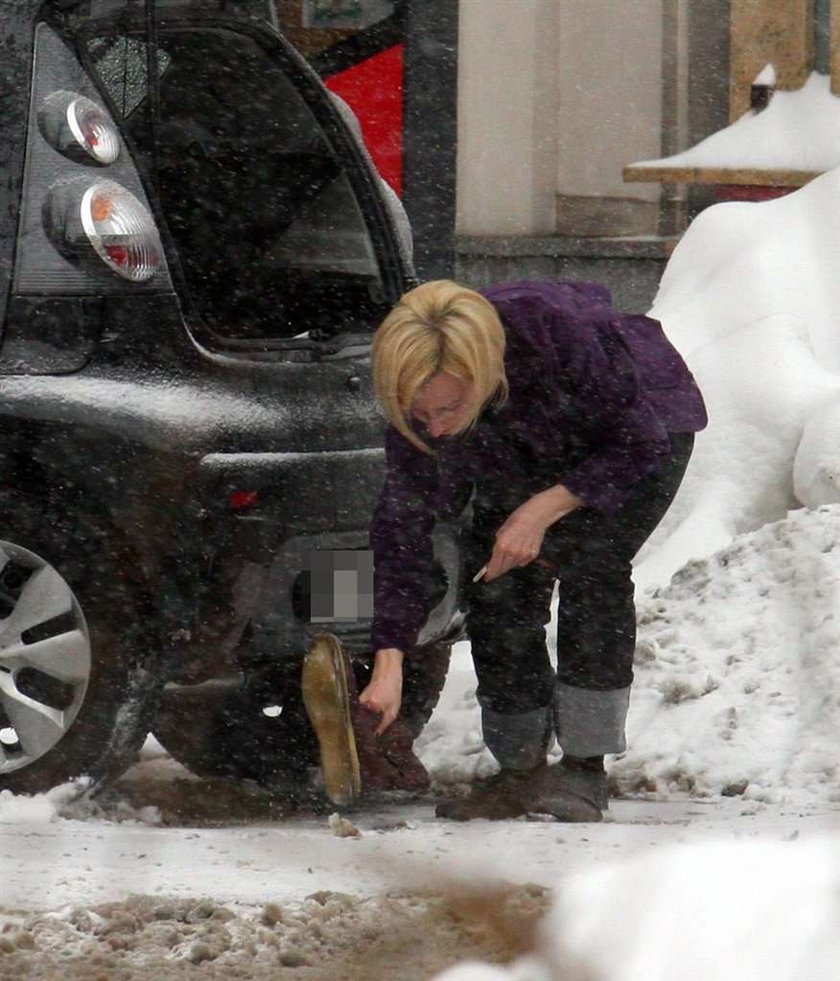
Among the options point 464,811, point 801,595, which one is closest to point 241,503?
point 464,811

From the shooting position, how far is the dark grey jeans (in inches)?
158

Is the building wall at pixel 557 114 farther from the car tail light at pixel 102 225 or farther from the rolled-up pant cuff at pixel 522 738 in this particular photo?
the car tail light at pixel 102 225

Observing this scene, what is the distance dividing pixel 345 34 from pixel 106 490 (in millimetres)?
5787

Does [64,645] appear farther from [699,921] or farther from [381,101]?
[381,101]

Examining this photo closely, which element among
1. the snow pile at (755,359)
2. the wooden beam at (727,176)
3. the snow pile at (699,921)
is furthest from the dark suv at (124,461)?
the wooden beam at (727,176)

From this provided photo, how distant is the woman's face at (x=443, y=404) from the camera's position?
361 centimetres

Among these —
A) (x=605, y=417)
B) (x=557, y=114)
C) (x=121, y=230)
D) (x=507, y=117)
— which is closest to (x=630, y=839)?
(x=605, y=417)

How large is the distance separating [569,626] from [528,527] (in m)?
0.36

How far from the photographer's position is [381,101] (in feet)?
28.7

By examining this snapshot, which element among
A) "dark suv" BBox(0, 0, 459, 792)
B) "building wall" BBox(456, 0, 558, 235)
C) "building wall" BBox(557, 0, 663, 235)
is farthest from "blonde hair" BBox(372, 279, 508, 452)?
"building wall" BBox(557, 0, 663, 235)

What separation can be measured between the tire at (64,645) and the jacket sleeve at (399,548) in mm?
458

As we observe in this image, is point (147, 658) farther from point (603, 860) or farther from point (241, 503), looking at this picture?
point (603, 860)

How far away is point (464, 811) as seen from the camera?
13.6ft

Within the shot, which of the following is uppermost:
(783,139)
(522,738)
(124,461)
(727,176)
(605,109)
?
(605,109)
